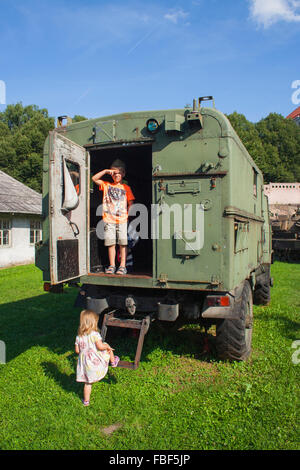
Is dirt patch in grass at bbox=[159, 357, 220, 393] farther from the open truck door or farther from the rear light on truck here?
the open truck door

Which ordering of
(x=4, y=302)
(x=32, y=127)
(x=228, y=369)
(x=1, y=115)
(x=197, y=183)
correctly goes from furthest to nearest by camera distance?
(x=1, y=115), (x=32, y=127), (x=4, y=302), (x=228, y=369), (x=197, y=183)

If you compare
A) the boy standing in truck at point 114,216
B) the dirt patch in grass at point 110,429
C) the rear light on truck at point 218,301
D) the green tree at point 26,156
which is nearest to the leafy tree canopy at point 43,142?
the green tree at point 26,156

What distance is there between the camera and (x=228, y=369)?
478 cm

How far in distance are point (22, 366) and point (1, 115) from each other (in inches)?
1912

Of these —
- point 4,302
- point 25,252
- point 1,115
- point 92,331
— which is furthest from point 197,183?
point 1,115

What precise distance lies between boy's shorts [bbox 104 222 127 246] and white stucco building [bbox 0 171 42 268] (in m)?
11.7

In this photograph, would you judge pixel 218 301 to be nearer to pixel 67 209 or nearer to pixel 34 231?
pixel 67 209

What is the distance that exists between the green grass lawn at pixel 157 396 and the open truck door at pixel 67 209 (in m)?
1.37

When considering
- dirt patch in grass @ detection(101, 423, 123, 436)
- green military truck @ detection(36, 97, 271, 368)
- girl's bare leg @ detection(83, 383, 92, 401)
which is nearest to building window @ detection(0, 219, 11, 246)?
green military truck @ detection(36, 97, 271, 368)

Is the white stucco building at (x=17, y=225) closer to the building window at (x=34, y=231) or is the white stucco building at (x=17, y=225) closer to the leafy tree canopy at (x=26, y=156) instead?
the building window at (x=34, y=231)

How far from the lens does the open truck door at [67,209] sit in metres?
4.30

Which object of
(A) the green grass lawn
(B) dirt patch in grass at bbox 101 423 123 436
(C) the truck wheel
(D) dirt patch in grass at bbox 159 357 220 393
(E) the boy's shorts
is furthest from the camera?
(E) the boy's shorts

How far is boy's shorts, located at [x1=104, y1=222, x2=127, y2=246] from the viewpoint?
5211 millimetres
